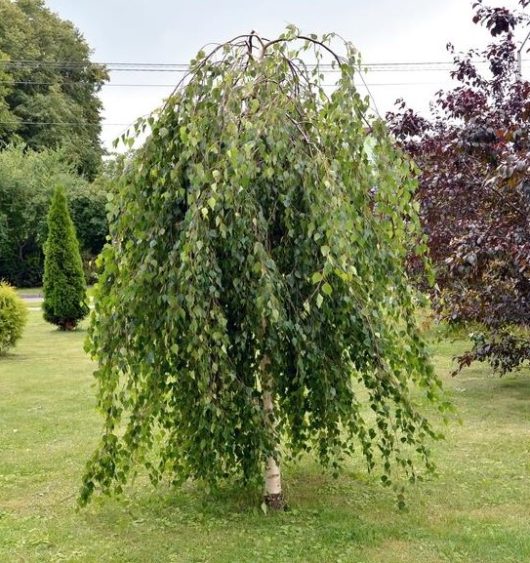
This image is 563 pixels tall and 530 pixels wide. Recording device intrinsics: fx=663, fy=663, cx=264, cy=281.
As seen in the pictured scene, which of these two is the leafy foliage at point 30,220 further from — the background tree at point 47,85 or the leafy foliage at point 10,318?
the leafy foliage at point 10,318

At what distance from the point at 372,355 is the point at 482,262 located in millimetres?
1752

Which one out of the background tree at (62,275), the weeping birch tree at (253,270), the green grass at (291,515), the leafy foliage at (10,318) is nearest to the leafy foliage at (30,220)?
the background tree at (62,275)

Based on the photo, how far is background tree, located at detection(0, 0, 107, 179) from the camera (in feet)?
100

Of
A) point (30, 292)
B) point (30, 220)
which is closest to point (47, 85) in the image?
point (30, 220)

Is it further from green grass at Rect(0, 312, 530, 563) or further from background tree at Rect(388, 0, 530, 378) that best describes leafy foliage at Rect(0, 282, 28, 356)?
background tree at Rect(388, 0, 530, 378)

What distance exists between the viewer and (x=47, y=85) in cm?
3259

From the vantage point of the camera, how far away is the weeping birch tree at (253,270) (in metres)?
2.99

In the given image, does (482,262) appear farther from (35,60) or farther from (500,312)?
(35,60)

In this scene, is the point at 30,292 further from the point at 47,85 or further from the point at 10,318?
the point at 47,85

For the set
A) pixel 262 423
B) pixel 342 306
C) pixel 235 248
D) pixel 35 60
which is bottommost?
pixel 262 423

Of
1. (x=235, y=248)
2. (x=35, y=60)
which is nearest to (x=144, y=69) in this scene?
(x=35, y=60)

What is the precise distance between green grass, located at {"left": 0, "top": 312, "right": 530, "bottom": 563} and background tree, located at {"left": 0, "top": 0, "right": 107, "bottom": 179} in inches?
1022

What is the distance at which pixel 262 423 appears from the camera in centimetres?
317

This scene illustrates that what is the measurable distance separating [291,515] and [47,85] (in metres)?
32.8
